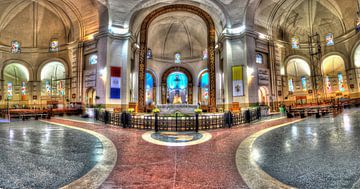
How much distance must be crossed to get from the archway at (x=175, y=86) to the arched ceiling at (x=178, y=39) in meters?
2.59

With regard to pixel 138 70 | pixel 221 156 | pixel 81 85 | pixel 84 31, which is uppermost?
pixel 84 31

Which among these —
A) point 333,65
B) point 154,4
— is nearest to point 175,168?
point 154,4

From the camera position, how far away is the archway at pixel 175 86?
29.7 metres

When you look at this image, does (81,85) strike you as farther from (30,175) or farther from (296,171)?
(296,171)

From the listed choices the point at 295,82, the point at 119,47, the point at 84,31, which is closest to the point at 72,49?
the point at 84,31

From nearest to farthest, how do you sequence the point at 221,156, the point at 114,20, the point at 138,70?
the point at 221,156 < the point at 114,20 < the point at 138,70

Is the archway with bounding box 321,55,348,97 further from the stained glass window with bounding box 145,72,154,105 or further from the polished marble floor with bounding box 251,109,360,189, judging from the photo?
the stained glass window with bounding box 145,72,154,105

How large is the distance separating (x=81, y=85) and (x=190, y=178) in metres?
20.4

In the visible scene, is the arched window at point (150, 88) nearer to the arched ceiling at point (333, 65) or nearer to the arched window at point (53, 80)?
the arched window at point (53, 80)

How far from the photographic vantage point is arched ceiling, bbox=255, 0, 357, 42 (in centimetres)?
1948

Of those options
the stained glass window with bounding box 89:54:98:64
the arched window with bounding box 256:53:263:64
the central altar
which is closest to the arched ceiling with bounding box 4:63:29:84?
the stained glass window with bounding box 89:54:98:64

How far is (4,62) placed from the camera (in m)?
22.0

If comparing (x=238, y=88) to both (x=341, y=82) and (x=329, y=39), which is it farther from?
(x=329, y=39)

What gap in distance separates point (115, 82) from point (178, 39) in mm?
16469
